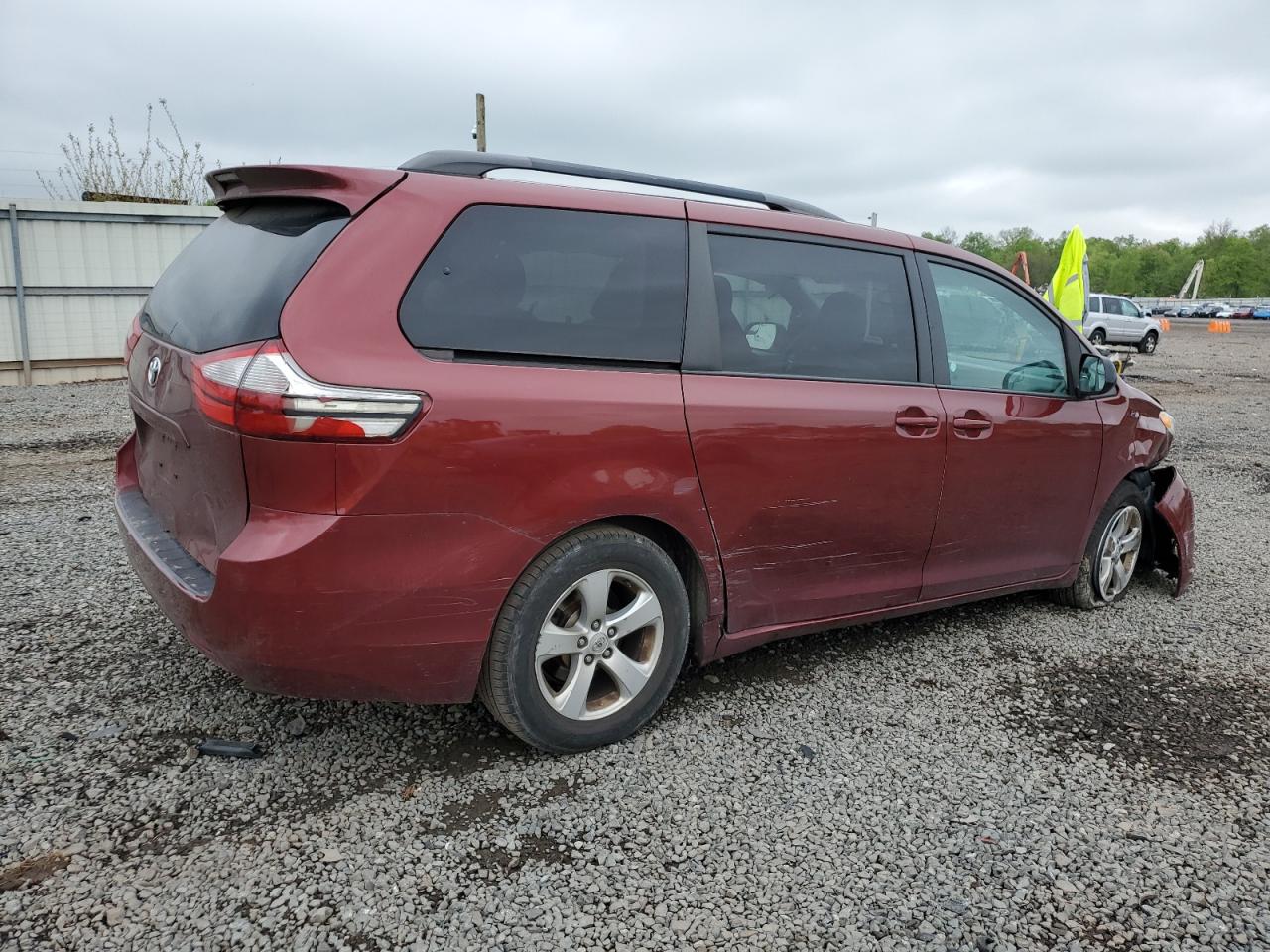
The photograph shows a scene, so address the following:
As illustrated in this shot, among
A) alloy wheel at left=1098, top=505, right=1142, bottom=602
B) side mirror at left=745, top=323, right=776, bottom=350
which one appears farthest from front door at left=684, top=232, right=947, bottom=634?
alloy wheel at left=1098, top=505, right=1142, bottom=602

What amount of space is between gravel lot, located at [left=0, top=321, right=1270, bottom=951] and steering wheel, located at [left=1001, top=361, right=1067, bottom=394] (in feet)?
3.72

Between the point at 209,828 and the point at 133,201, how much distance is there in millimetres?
12393

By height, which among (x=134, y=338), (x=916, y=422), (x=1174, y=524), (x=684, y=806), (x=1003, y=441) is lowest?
(x=684, y=806)

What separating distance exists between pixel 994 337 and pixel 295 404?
2932mm

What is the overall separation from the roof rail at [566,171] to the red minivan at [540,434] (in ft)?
0.05

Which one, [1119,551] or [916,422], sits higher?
[916,422]

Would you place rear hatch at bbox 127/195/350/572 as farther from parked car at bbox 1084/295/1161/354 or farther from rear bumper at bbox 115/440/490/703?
parked car at bbox 1084/295/1161/354

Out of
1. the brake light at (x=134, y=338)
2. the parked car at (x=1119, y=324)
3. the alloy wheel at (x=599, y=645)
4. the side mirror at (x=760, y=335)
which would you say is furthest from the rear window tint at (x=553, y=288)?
the parked car at (x=1119, y=324)

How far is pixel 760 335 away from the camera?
316 centimetres

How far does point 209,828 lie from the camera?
2486 millimetres

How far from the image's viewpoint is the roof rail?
2793mm

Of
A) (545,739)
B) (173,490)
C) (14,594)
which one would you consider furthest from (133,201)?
(545,739)

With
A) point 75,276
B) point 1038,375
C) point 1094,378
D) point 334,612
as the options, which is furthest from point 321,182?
point 75,276

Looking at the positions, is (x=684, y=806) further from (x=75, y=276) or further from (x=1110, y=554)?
(x=75, y=276)
